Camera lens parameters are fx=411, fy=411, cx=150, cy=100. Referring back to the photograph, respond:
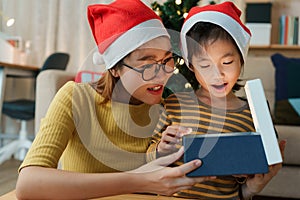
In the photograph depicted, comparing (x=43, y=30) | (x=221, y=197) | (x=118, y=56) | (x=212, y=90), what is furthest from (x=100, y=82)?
(x=43, y=30)

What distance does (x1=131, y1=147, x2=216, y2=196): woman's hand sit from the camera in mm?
711

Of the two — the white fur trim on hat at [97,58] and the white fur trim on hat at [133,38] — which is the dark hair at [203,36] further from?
the white fur trim on hat at [97,58]

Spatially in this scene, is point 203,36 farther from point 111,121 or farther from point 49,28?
point 49,28

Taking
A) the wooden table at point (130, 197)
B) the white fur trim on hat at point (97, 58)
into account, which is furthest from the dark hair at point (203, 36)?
the wooden table at point (130, 197)

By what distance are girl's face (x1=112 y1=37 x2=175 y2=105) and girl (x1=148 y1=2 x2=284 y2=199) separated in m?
0.07

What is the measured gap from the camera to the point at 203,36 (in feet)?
3.12

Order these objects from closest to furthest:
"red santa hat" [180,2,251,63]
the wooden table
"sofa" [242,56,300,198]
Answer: the wooden table → "red santa hat" [180,2,251,63] → "sofa" [242,56,300,198]

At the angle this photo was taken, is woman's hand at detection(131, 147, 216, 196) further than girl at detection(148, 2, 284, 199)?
No

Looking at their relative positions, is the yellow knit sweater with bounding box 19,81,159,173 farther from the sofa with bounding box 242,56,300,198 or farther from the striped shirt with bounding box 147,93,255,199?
the sofa with bounding box 242,56,300,198

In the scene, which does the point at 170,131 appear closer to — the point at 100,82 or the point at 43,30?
the point at 100,82

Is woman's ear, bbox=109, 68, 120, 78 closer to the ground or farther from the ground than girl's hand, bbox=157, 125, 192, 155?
farther from the ground

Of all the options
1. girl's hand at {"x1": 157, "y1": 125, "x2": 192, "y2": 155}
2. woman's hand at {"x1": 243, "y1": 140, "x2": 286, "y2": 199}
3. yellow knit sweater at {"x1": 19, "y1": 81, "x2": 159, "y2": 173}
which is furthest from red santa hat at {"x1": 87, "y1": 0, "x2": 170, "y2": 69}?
woman's hand at {"x1": 243, "y1": 140, "x2": 286, "y2": 199}

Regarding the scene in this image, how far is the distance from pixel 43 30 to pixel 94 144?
3.30 meters

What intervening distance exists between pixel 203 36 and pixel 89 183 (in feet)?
1.41
